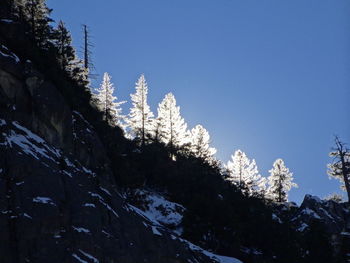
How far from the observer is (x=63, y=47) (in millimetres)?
35719

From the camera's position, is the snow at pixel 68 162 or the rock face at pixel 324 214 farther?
the rock face at pixel 324 214

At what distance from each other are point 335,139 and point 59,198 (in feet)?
125

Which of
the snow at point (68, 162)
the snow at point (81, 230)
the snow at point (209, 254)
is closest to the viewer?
the snow at point (81, 230)

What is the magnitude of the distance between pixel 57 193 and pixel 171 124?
31.5 metres

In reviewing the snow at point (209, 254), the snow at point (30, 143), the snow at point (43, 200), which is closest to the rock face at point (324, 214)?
the snow at point (209, 254)

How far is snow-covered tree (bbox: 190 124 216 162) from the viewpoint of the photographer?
47781 mm

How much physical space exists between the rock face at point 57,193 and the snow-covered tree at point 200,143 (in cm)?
2074

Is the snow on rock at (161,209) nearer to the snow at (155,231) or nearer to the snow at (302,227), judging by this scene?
the snow at (155,231)

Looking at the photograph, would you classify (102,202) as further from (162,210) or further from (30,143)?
(162,210)

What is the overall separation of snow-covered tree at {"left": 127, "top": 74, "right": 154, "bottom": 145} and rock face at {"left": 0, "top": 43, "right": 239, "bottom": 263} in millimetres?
22831

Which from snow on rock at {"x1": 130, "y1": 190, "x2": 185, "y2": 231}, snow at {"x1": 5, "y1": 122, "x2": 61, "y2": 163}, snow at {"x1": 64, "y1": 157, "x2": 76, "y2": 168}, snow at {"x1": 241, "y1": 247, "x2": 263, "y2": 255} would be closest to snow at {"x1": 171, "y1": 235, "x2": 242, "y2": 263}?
snow on rock at {"x1": 130, "y1": 190, "x2": 185, "y2": 231}

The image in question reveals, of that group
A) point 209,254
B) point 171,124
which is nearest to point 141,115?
point 171,124

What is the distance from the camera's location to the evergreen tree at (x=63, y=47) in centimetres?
3341

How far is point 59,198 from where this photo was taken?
2052cm
